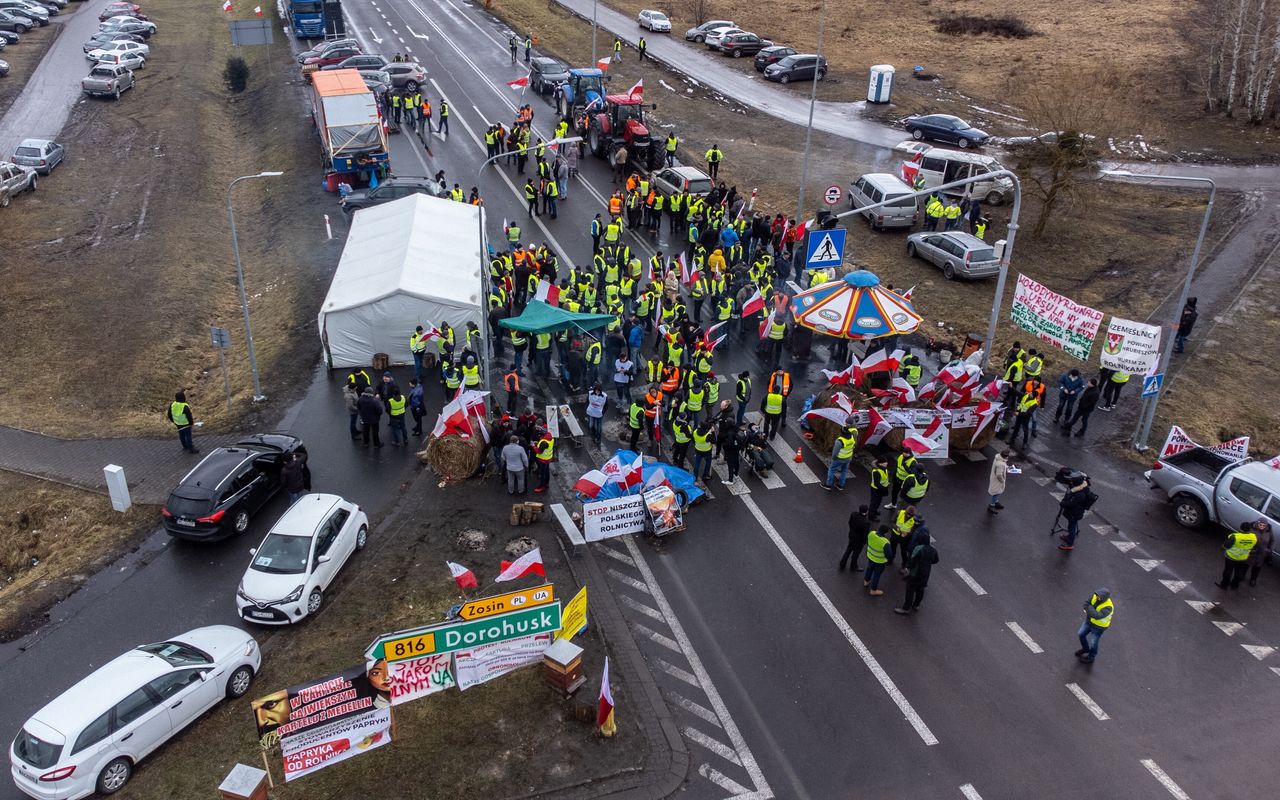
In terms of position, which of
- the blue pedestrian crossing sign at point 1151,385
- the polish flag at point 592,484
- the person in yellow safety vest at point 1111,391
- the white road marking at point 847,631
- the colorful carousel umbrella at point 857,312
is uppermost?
Answer: the colorful carousel umbrella at point 857,312

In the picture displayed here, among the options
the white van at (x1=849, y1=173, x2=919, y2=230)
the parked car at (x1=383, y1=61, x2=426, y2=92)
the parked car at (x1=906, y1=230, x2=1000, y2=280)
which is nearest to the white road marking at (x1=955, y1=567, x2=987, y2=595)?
the parked car at (x1=906, y1=230, x2=1000, y2=280)

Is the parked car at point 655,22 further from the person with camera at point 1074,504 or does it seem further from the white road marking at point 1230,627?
the white road marking at point 1230,627

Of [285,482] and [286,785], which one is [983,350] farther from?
[286,785]

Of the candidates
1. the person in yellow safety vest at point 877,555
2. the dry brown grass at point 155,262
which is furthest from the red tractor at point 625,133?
the person in yellow safety vest at point 877,555

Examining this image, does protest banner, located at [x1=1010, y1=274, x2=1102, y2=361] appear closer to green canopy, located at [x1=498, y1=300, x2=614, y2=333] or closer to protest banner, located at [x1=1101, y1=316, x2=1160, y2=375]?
protest banner, located at [x1=1101, y1=316, x2=1160, y2=375]

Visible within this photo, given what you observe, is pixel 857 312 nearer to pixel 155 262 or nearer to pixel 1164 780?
pixel 1164 780

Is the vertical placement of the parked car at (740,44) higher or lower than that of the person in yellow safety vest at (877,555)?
higher
